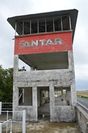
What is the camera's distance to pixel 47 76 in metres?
16.1

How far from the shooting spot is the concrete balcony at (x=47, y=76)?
15828mm

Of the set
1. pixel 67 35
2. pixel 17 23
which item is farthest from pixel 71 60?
pixel 17 23

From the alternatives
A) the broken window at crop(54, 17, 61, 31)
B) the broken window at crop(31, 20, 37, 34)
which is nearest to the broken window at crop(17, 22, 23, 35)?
the broken window at crop(31, 20, 37, 34)

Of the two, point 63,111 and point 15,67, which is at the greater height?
point 15,67

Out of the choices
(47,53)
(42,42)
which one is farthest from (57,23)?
(47,53)

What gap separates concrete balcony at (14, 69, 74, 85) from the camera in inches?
623

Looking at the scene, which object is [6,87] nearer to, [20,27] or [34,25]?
[20,27]

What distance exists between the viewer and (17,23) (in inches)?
725

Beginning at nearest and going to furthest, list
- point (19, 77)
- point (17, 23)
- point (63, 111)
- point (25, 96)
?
point (63, 111) < point (19, 77) < point (17, 23) < point (25, 96)

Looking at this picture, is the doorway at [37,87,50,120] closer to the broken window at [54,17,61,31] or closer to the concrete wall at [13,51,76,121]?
the concrete wall at [13,51,76,121]

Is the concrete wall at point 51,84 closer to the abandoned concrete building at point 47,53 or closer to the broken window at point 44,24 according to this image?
the abandoned concrete building at point 47,53

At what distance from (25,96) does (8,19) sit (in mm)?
8596

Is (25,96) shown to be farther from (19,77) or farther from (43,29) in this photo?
(43,29)

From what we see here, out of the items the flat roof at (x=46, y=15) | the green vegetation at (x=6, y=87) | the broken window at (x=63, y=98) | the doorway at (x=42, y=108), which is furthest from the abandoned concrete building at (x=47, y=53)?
the green vegetation at (x=6, y=87)
